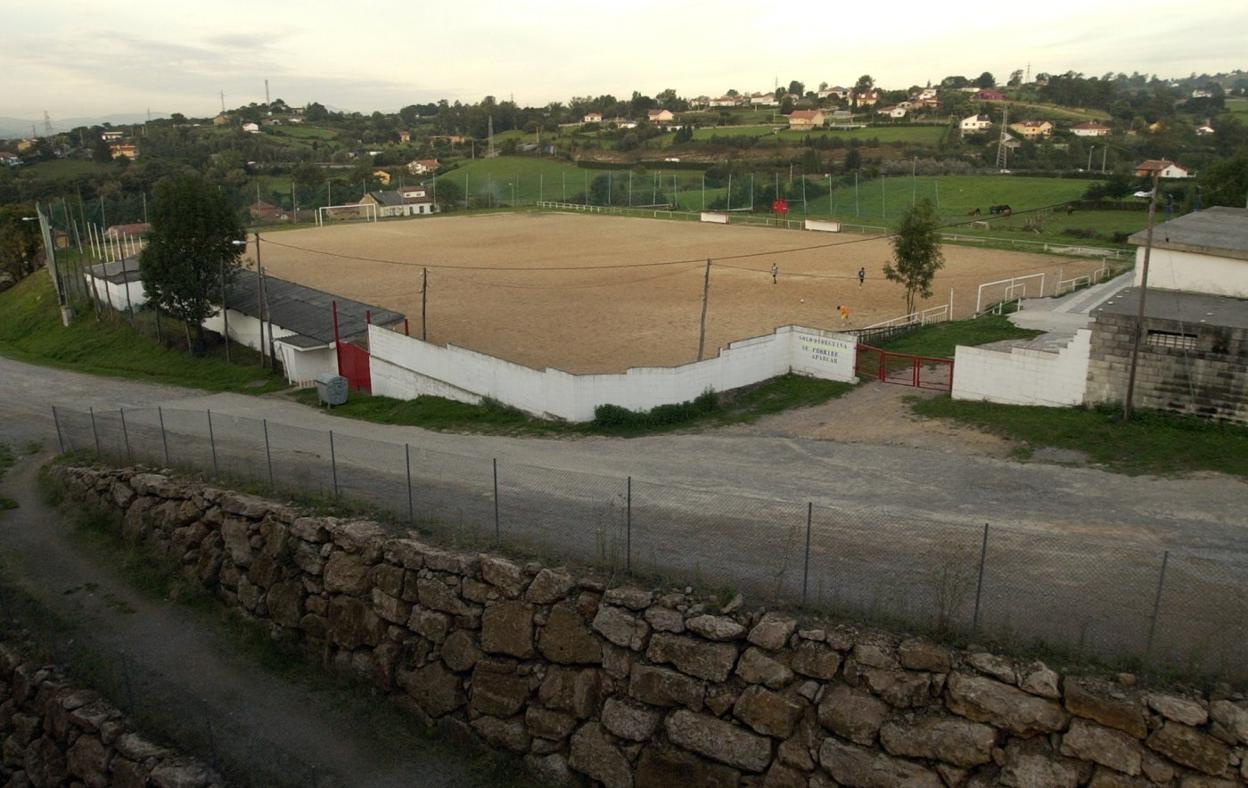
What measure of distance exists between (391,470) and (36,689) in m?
5.86

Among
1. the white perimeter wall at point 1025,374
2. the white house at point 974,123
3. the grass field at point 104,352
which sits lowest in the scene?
the grass field at point 104,352

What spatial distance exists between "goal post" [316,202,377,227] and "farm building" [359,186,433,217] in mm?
731

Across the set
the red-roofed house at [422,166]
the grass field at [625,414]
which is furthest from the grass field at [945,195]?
the red-roofed house at [422,166]

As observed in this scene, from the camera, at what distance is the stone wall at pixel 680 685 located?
838 cm

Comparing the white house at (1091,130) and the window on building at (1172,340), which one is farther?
the white house at (1091,130)

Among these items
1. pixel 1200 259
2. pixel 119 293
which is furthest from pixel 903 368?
pixel 119 293

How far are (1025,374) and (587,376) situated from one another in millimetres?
9691

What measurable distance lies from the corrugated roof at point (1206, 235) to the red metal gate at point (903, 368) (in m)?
5.38

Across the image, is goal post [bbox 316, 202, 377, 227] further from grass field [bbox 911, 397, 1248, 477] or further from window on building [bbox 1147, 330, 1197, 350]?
window on building [bbox 1147, 330, 1197, 350]


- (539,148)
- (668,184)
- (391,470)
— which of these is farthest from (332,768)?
(539,148)

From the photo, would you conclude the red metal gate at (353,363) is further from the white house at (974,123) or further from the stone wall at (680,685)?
the white house at (974,123)

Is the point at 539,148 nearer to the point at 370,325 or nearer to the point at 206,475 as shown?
the point at 370,325

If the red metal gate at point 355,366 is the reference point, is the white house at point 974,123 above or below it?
above

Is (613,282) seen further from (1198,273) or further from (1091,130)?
(1091,130)
